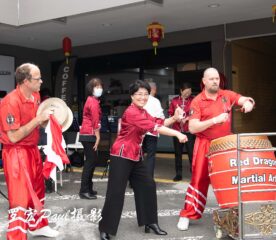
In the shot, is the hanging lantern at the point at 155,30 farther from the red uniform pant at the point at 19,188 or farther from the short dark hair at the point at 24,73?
the red uniform pant at the point at 19,188

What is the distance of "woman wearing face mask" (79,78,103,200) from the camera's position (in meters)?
5.80

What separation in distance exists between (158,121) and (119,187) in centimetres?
75

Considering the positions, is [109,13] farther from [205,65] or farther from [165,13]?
[205,65]

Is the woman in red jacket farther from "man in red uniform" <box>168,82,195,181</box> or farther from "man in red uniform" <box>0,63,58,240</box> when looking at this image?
"man in red uniform" <box>168,82,195,181</box>

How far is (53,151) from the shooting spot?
3.77 m

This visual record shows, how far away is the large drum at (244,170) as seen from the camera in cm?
355

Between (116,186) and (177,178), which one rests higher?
(116,186)

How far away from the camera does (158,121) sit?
13.2ft

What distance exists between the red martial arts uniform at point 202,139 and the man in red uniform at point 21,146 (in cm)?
154

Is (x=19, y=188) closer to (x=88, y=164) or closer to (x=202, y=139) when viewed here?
(x=202, y=139)


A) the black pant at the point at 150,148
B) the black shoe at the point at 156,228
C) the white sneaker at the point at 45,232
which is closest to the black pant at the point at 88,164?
the black pant at the point at 150,148

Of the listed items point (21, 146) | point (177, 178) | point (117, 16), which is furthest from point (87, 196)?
point (117, 16)

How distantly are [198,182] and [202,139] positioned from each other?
442 mm

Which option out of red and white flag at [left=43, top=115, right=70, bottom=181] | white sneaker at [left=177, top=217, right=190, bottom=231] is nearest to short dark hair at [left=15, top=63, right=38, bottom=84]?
red and white flag at [left=43, top=115, right=70, bottom=181]
